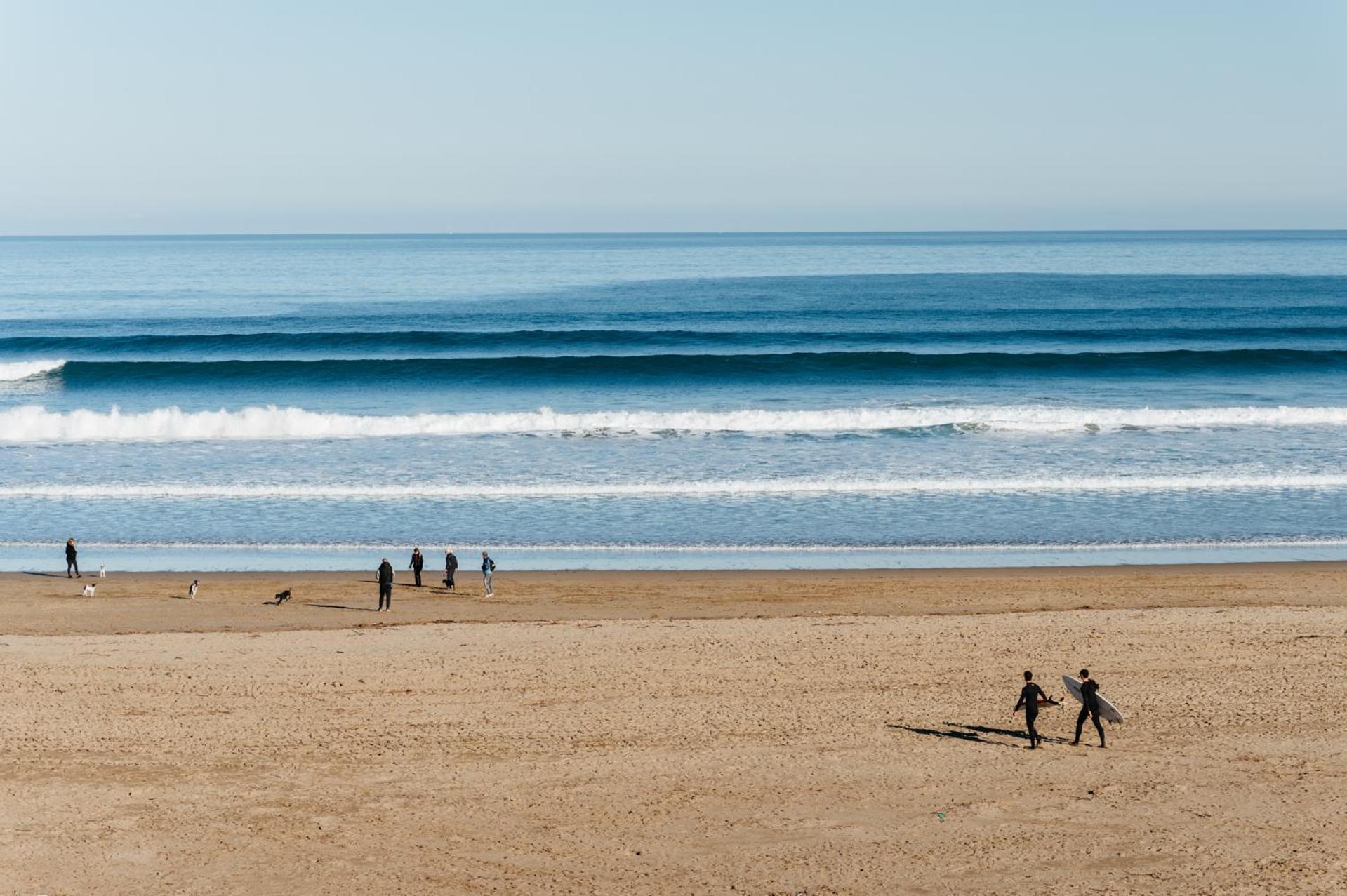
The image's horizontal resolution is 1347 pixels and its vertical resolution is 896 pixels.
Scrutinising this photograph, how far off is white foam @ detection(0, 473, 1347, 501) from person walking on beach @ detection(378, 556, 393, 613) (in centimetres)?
766

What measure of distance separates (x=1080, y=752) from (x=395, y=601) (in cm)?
1049

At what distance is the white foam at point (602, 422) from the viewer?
33.3m

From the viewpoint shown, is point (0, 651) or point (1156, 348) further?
point (1156, 348)

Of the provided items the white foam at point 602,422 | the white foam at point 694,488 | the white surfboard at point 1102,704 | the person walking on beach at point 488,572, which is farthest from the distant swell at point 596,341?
the white surfboard at point 1102,704

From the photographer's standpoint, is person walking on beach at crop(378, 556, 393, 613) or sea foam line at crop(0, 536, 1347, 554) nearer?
person walking on beach at crop(378, 556, 393, 613)

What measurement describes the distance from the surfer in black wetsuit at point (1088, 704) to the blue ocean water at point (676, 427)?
7.81 m

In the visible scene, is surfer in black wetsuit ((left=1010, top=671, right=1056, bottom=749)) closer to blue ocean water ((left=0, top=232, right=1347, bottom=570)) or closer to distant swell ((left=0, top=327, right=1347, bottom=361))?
blue ocean water ((left=0, top=232, right=1347, bottom=570))

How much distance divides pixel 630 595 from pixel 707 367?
27.2 meters

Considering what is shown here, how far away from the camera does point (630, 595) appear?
1892 centimetres

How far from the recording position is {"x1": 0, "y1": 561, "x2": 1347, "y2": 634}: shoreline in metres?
17.9

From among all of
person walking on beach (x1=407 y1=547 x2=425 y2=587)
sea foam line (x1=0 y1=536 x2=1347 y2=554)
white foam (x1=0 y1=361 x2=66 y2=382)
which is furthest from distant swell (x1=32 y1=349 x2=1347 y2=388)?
person walking on beach (x1=407 y1=547 x2=425 y2=587)

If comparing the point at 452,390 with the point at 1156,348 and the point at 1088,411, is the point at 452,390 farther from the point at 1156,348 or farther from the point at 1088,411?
the point at 1156,348

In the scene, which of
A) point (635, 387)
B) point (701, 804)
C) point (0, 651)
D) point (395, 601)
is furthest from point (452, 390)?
point (701, 804)

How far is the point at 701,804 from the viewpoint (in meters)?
11.8
